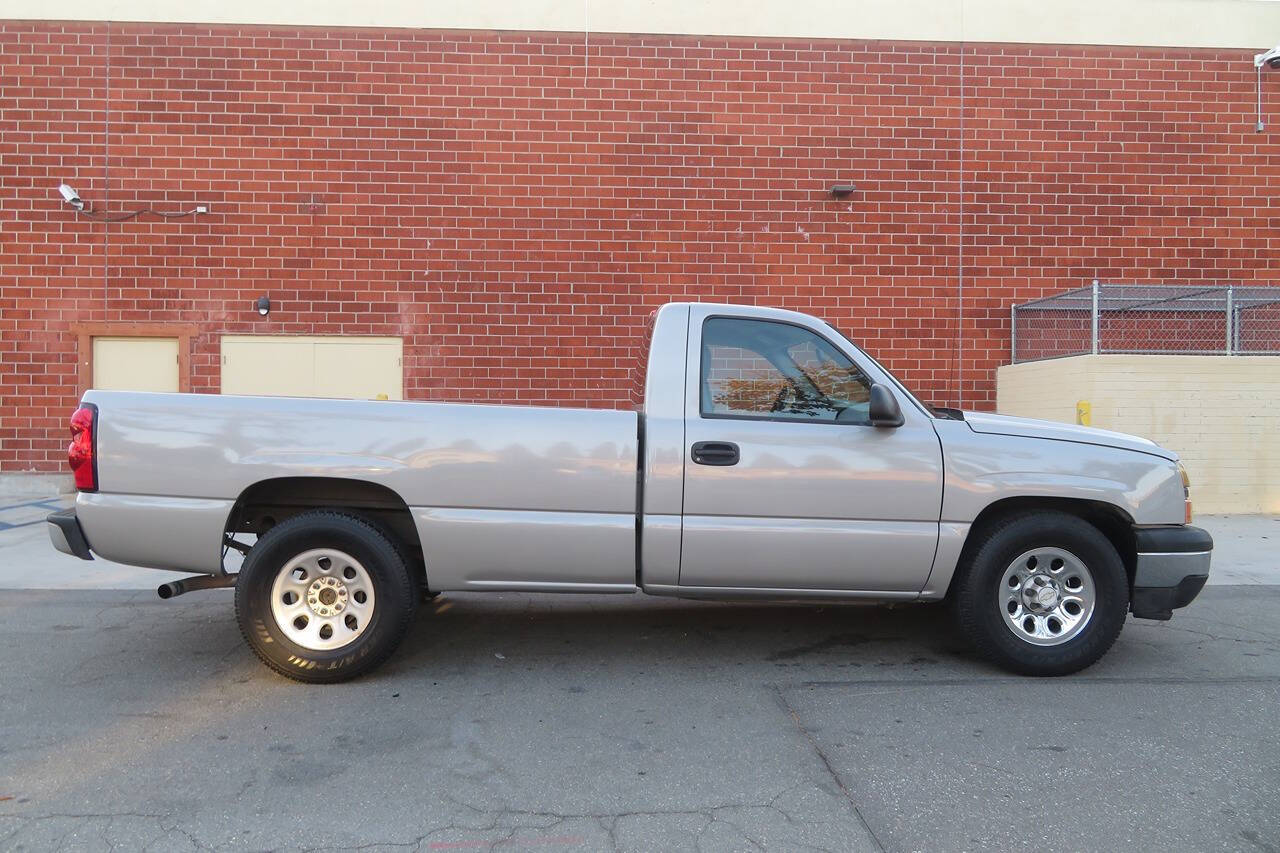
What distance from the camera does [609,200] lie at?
1185 centimetres

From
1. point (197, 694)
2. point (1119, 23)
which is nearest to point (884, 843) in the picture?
point (197, 694)

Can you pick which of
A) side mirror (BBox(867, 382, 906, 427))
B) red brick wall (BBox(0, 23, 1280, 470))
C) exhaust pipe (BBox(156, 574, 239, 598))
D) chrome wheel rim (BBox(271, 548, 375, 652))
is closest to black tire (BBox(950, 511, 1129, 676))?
side mirror (BBox(867, 382, 906, 427))

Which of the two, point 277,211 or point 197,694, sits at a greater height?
point 277,211

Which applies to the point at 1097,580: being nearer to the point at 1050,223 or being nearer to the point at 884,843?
the point at 884,843

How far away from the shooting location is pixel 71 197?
11.2 metres

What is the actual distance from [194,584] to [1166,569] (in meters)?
5.11

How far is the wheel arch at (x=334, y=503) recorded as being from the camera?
15.0 ft

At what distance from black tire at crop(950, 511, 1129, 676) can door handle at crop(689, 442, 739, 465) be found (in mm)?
1402

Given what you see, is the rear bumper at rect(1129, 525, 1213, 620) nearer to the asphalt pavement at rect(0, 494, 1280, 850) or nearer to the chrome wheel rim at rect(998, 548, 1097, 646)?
the chrome wheel rim at rect(998, 548, 1097, 646)

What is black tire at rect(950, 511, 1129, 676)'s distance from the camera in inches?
181

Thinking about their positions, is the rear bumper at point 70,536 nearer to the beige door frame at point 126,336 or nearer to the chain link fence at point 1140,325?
the beige door frame at point 126,336

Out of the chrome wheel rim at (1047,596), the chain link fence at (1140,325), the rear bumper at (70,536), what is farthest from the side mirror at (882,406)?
the chain link fence at (1140,325)

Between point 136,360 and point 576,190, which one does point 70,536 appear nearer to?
point 136,360

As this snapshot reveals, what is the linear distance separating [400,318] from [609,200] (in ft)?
10.5
